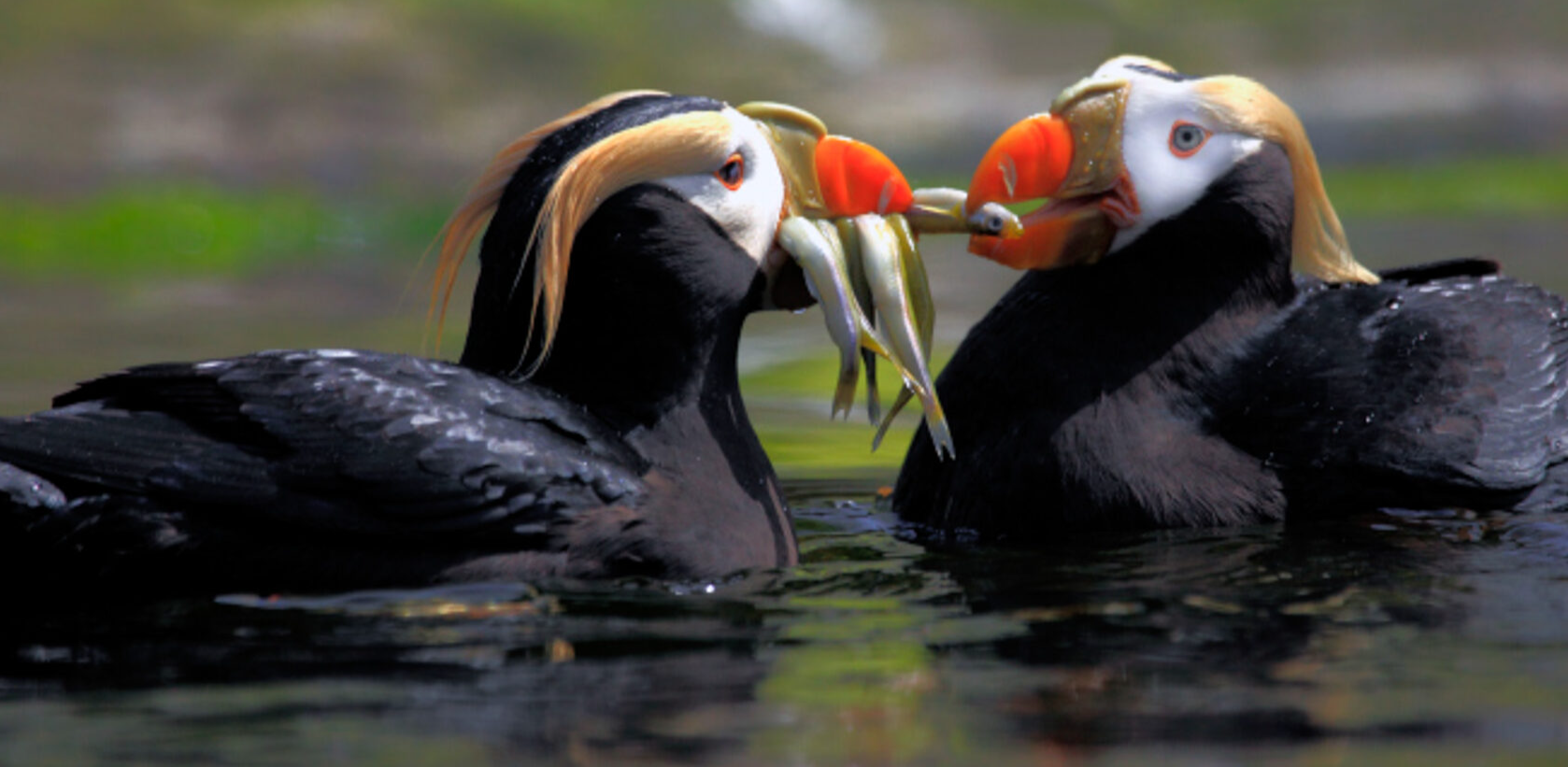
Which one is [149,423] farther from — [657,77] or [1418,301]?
[657,77]

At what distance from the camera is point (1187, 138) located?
222 inches

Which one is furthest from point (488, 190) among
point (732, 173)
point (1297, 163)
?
point (1297, 163)

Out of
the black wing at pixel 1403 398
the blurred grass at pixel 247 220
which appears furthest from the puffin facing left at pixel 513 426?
the blurred grass at pixel 247 220

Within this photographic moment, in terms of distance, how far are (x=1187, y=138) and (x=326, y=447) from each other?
2369 millimetres

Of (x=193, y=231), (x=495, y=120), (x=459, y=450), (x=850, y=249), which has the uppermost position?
(x=495, y=120)

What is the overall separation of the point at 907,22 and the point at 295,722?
2029 cm

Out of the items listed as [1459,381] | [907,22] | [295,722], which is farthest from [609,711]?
[907,22]

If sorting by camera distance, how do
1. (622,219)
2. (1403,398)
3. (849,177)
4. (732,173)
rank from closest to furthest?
1. (622,219)
2. (732,173)
3. (849,177)
4. (1403,398)

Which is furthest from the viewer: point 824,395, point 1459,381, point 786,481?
point 824,395

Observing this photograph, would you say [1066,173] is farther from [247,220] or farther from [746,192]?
[247,220]

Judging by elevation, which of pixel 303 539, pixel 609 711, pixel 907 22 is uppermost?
pixel 907 22

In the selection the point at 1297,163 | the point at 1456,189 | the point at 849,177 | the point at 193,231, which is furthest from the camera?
the point at 1456,189

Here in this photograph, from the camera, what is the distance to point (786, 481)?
693 centimetres

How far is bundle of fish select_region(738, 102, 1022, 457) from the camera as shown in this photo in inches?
202
